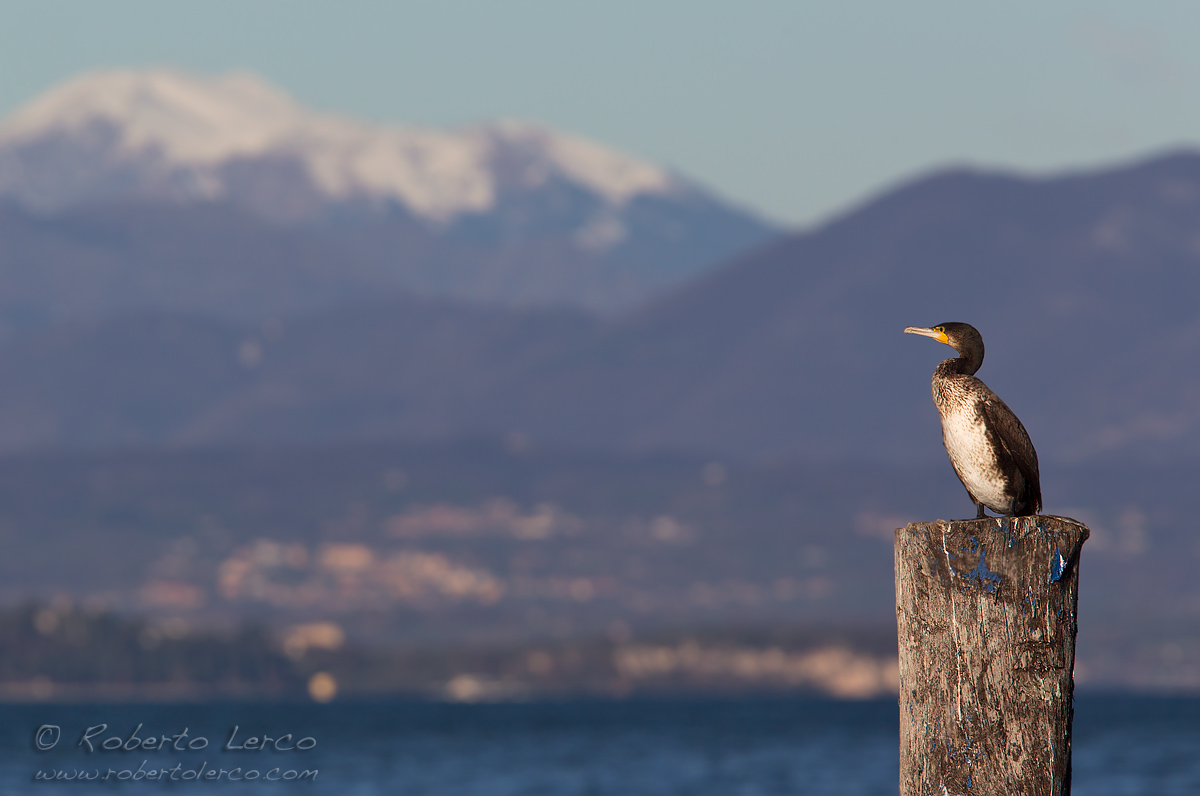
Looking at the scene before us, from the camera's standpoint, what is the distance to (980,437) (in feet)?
72.9

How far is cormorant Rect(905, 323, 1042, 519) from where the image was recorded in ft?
72.0

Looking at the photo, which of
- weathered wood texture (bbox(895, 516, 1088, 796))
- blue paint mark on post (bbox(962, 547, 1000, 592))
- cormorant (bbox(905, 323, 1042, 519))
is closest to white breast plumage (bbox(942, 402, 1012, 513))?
cormorant (bbox(905, 323, 1042, 519))

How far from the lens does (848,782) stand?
485ft

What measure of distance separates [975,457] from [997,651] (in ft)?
12.4

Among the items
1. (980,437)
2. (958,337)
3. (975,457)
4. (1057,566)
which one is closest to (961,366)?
(958,337)

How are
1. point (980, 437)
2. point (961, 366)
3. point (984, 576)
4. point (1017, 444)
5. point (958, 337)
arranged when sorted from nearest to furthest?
1. point (984, 576)
2. point (1017, 444)
3. point (980, 437)
4. point (958, 337)
5. point (961, 366)

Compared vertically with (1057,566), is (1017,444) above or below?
above

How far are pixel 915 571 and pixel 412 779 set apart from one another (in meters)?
137

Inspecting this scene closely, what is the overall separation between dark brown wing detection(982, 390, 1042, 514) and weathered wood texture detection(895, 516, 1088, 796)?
2880 mm

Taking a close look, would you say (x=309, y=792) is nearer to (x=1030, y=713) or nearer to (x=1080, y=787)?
(x=1080, y=787)

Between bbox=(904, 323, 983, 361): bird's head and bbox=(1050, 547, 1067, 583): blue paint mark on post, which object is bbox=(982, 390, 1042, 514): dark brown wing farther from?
bbox=(1050, 547, 1067, 583): blue paint mark on post

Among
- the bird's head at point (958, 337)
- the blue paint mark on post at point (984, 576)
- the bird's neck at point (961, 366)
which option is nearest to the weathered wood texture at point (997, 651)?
the blue paint mark on post at point (984, 576)

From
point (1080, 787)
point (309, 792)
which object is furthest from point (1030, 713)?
point (309, 792)

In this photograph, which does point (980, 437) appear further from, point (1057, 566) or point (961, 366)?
point (1057, 566)
